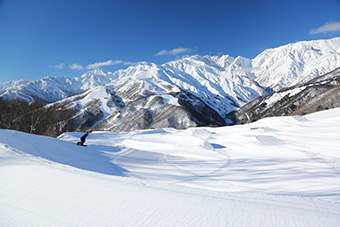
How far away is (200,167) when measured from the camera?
9.94 m

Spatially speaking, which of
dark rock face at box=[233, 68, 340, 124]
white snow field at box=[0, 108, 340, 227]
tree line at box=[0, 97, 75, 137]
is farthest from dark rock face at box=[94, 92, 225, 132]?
white snow field at box=[0, 108, 340, 227]

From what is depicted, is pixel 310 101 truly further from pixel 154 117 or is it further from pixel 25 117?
pixel 25 117

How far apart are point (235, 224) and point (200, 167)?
22.3 feet

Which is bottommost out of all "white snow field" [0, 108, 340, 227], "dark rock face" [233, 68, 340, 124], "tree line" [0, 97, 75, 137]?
"white snow field" [0, 108, 340, 227]

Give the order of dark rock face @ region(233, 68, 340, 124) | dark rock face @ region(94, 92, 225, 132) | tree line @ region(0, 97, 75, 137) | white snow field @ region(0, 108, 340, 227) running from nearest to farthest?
white snow field @ region(0, 108, 340, 227) < tree line @ region(0, 97, 75, 137) < dark rock face @ region(233, 68, 340, 124) < dark rock face @ region(94, 92, 225, 132)

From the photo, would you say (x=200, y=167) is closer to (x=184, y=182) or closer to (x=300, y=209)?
(x=184, y=182)

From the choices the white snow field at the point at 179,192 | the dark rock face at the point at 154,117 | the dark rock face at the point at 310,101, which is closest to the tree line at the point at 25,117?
the white snow field at the point at 179,192

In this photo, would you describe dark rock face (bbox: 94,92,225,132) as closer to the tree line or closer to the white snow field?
the tree line

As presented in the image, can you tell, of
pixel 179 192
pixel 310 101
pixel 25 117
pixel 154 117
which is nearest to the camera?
pixel 179 192

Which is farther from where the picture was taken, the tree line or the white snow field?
the tree line

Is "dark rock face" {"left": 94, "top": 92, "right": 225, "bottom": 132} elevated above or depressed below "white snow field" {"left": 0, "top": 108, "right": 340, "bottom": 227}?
A: above


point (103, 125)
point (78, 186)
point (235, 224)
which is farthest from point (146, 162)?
point (103, 125)

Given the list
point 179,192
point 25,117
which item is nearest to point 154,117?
point 25,117

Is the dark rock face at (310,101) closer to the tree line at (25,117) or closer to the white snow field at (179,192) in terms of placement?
the white snow field at (179,192)
